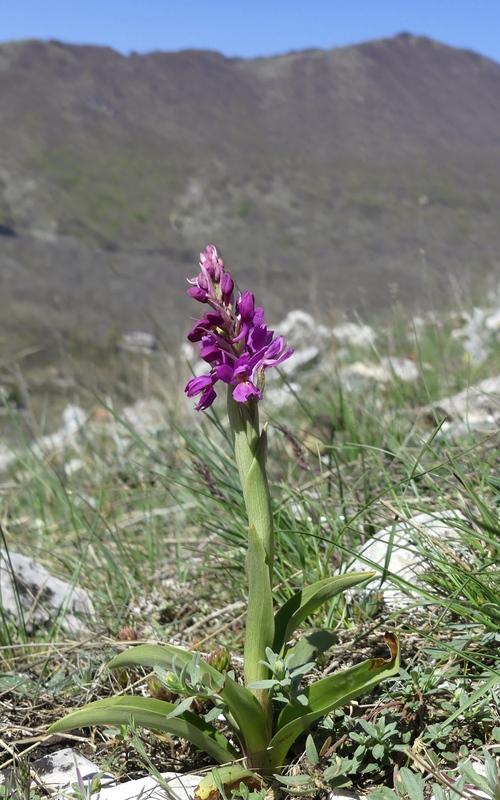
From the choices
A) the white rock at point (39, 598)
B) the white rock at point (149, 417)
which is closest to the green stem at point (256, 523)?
the white rock at point (39, 598)

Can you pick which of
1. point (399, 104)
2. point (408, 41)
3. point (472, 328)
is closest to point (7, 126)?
point (399, 104)

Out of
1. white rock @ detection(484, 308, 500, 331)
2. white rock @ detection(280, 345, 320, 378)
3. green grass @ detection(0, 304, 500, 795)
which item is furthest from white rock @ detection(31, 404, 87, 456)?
white rock @ detection(484, 308, 500, 331)

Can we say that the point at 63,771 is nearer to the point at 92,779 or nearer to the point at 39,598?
the point at 92,779

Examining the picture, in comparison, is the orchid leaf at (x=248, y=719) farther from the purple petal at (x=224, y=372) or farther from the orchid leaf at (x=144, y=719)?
the purple petal at (x=224, y=372)

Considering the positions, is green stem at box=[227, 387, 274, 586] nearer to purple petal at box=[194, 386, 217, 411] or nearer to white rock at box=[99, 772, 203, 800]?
purple petal at box=[194, 386, 217, 411]

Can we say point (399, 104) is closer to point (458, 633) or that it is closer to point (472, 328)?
point (472, 328)

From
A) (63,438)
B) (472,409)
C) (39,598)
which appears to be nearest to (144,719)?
(39,598)
